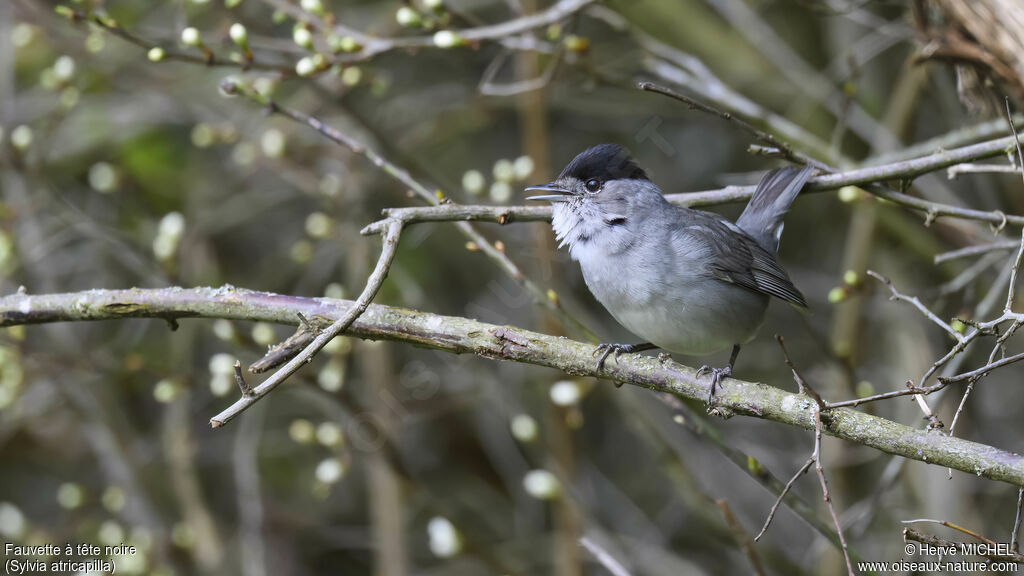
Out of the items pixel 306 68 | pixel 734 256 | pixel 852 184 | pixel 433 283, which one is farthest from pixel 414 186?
pixel 433 283

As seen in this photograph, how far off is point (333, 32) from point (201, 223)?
90.0 inches

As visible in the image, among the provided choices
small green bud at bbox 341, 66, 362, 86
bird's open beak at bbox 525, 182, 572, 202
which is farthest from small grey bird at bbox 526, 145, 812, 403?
small green bud at bbox 341, 66, 362, 86

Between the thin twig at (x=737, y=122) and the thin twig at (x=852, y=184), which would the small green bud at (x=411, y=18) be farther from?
the thin twig at (x=737, y=122)

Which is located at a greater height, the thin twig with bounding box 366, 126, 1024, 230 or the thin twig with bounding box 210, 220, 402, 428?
the thin twig with bounding box 366, 126, 1024, 230

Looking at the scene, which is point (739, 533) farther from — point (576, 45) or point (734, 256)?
point (576, 45)

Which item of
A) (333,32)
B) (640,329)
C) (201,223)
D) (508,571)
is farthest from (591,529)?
(201,223)

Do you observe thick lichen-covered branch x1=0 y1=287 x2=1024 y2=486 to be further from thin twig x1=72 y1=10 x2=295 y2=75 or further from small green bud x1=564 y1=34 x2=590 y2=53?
small green bud x1=564 y1=34 x2=590 y2=53

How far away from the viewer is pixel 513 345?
2602 millimetres

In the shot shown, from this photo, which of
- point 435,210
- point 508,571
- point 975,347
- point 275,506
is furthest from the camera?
point 275,506

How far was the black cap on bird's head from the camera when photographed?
11.9 ft

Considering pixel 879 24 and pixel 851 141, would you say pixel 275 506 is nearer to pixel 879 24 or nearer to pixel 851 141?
pixel 851 141

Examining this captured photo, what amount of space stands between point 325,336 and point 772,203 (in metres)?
2.42

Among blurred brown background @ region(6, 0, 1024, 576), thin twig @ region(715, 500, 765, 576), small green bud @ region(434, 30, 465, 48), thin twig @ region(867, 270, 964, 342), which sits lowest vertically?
blurred brown background @ region(6, 0, 1024, 576)

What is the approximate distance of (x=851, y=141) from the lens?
5570mm
